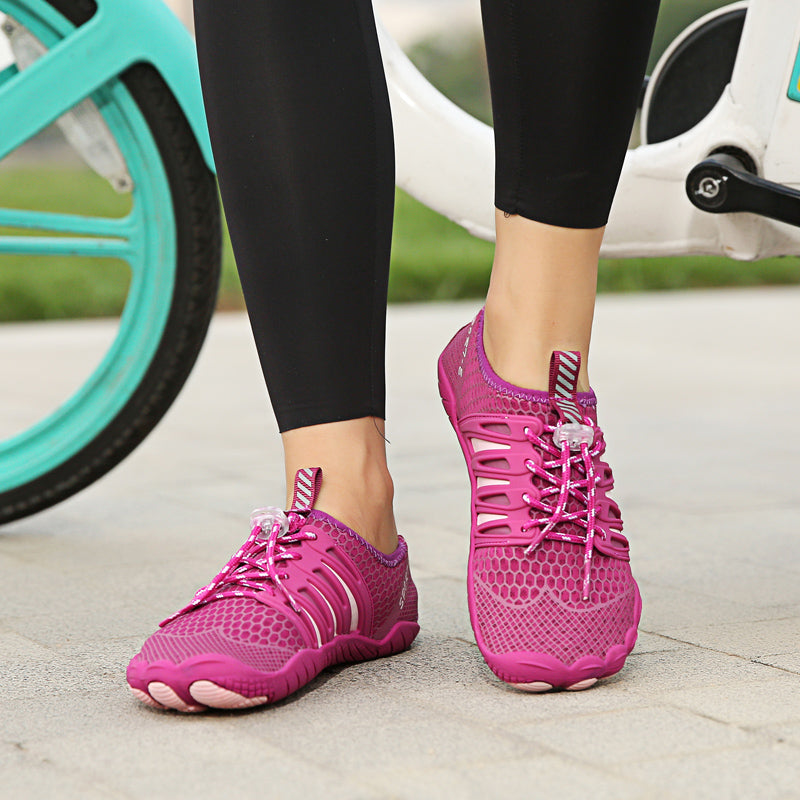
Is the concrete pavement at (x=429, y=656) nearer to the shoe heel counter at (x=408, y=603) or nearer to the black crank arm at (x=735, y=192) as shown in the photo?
the shoe heel counter at (x=408, y=603)

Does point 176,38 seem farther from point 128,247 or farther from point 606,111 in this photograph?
point 606,111

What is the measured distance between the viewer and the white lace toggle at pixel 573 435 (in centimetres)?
92

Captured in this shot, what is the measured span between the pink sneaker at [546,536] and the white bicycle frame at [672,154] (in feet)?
1.14

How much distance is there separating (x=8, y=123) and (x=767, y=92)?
77cm

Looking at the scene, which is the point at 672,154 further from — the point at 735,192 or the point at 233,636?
the point at 233,636

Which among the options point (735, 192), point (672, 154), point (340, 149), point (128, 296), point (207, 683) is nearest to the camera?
point (207, 683)

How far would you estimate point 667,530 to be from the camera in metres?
1.44

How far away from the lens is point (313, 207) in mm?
921

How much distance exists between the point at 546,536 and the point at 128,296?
68 cm

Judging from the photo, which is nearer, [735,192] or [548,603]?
[548,603]

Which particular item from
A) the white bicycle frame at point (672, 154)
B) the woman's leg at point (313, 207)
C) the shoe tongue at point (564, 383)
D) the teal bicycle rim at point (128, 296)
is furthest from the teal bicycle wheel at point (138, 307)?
the shoe tongue at point (564, 383)

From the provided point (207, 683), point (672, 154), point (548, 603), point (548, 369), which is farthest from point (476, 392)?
point (672, 154)

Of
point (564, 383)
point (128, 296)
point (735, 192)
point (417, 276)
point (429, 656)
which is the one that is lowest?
point (417, 276)

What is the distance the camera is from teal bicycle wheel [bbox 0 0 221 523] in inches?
55.6
